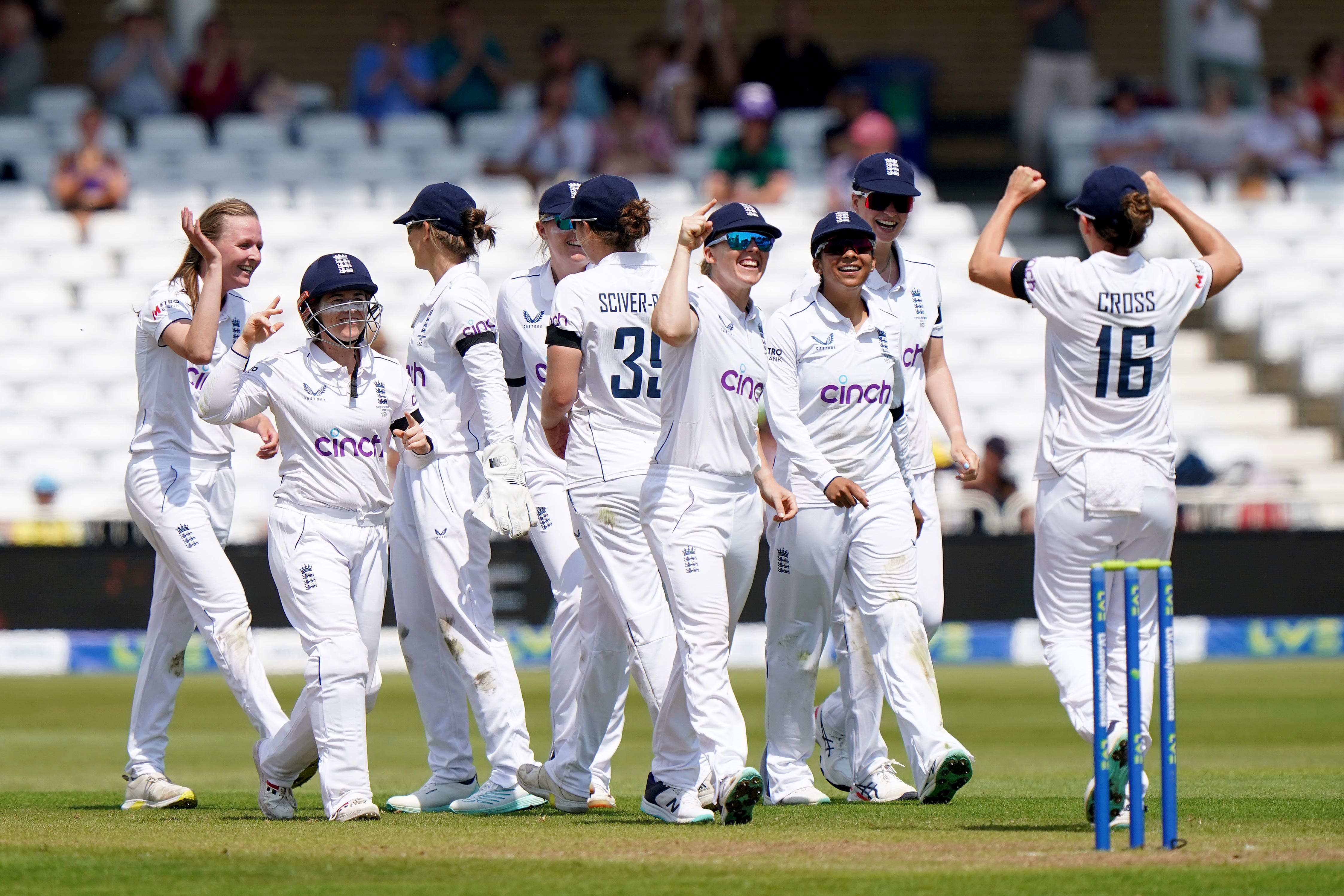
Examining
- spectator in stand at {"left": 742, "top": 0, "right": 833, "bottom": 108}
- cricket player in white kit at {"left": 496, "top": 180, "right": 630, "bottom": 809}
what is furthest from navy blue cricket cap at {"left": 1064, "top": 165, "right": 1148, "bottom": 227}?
spectator in stand at {"left": 742, "top": 0, "right": 833, "bottom": 108}

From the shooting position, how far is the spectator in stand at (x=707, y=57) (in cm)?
1769

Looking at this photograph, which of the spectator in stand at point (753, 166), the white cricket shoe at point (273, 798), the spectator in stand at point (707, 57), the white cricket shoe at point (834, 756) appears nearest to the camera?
the white cricket shoe at point (273, 798)

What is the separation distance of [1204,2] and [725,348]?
47.1 feet

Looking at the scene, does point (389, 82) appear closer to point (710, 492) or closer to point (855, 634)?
point (855, 634)

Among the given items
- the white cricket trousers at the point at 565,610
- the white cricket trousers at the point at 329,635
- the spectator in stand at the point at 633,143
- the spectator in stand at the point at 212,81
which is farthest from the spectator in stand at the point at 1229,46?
the white cricket trousers at the point at 329,635

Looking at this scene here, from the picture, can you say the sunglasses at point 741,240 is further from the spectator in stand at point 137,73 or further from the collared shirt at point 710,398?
the spectator in stand at point 137,73

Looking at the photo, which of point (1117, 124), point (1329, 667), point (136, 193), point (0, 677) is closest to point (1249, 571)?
point (1329, 667)

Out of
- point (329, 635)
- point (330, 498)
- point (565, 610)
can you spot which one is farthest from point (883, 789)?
point (330, 498)

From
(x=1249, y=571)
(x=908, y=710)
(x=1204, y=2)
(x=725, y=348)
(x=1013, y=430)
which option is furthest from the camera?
(x=1204, y=2)

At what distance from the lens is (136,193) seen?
16.9 metres

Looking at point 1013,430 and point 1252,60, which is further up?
point 1252,60

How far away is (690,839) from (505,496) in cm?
137

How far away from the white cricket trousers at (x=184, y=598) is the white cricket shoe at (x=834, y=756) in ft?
6.84

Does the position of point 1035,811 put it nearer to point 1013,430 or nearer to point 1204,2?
point 1013,430
